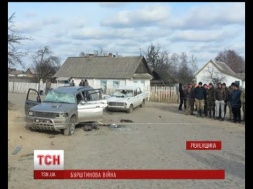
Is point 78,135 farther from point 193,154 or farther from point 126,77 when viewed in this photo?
point 126,77

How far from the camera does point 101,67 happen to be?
42.2 m

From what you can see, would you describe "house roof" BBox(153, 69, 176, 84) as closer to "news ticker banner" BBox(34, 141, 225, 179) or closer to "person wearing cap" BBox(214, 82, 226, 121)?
"person wearing cap" BBox(214, 82, 226, 121)

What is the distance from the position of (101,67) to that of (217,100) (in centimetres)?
2785

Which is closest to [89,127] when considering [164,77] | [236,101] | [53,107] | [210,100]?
[53,107]

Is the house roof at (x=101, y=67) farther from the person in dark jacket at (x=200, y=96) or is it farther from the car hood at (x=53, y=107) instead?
the car hood at (x=53, y=107)

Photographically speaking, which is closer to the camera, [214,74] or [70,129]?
[70,129]

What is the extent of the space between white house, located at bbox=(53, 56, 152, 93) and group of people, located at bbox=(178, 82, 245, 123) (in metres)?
22.2

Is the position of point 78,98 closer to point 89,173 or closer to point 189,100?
point 89,173

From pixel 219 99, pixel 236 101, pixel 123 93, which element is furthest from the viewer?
pixel 123 93

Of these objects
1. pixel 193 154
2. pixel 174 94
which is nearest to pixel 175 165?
pixel 193 154

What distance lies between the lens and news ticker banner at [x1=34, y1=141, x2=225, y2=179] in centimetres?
497
